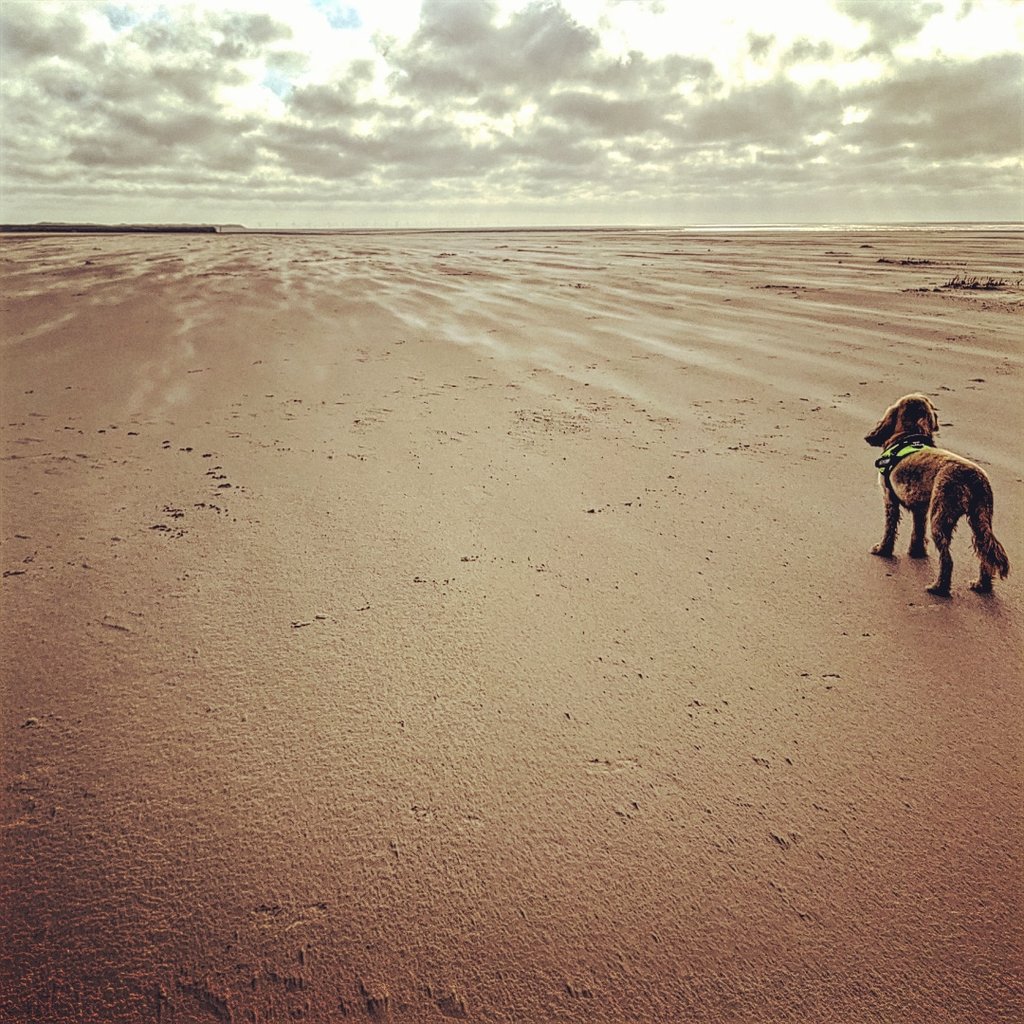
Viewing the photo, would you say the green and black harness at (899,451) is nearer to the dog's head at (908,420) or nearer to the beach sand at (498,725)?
the dog's head at (908,420)

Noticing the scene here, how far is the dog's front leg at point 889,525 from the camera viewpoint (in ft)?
10.1

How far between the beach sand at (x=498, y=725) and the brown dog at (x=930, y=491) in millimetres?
181

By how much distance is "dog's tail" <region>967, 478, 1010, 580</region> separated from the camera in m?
2.62

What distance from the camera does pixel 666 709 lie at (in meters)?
2.12

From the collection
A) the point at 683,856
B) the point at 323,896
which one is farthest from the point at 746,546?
the point at 323,896

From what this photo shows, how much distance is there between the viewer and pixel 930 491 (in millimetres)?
2814

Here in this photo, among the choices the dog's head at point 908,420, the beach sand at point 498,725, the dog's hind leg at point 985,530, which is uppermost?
the dog's head at point 908,420

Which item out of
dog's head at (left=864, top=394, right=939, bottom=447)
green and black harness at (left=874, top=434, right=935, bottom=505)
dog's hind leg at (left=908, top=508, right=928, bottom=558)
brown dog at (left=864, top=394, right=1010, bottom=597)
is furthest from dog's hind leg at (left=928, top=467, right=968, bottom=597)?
dog's head at (left=864, top=394, right=939, bottom=447)

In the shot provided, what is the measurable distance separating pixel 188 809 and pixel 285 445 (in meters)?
3.08

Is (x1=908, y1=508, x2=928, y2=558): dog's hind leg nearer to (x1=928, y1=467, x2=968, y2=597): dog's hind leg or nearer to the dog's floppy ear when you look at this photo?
(x1=928, y1=467, x2=968, y2=597): dog's hind leg

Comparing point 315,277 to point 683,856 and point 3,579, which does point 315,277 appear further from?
point 683,856

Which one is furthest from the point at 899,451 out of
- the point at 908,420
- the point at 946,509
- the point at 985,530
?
the point at 985,530

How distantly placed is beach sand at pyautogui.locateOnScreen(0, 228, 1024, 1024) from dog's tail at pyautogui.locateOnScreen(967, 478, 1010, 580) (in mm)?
208

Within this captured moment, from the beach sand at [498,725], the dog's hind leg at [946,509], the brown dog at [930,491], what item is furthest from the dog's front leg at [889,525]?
the dog's hind leg at [946,509]
